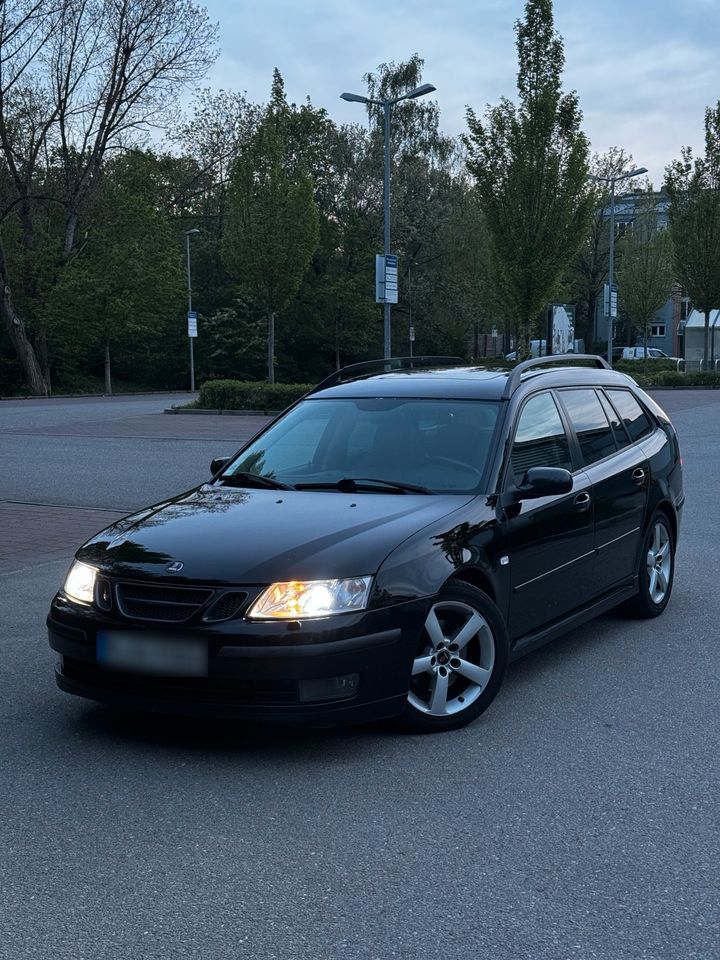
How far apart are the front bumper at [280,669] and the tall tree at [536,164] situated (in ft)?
94.4

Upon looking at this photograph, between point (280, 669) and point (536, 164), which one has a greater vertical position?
point (536, 164)

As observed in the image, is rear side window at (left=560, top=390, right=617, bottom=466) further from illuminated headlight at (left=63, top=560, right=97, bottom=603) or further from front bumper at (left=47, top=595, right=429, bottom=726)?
illuminated headlight at (left=63, top=560, right=97, bottom=603)

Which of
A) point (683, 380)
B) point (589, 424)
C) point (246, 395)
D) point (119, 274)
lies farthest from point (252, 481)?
point (119, 274)

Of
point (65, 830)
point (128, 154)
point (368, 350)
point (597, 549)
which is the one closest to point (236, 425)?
point (597, 549)

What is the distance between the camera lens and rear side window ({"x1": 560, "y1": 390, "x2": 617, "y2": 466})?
6.10m

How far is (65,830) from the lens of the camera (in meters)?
3.71

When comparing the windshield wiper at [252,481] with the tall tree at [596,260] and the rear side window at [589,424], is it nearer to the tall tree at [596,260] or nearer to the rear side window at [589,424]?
the rear side window at [589,424]

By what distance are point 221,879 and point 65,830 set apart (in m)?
0.67

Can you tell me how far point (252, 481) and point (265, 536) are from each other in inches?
41.7

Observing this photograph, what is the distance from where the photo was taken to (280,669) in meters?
4.14

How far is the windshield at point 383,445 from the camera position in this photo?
5336 mm

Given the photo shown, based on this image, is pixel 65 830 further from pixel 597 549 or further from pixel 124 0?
pixel 124 0

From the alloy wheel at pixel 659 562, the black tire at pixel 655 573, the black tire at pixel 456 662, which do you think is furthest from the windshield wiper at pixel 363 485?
the alloy wheel at pixel 659 562

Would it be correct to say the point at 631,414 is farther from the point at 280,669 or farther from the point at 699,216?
the point at 699,216
